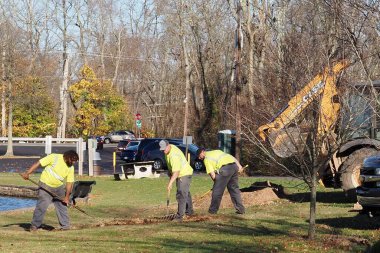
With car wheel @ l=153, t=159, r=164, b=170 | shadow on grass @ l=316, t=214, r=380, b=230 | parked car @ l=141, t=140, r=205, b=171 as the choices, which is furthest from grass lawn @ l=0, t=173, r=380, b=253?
car wheel @ l=153, t=159, r=164, b=170

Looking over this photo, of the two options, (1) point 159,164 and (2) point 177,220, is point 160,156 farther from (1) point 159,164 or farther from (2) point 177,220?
(2) point 177,220

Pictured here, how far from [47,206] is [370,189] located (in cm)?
614

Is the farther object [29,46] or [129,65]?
[129,65]

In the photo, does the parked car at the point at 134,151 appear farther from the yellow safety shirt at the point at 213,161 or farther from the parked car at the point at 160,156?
the yellow safety shirt at the point at 213,161

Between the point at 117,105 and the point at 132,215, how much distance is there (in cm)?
6260

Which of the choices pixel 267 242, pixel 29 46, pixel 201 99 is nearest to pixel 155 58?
pixel 29 46

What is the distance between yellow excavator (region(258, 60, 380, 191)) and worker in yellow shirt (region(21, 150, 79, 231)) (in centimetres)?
424

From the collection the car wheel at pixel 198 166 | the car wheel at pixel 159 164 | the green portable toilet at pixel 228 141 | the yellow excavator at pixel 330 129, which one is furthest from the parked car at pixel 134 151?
the yellow excavator at pixel 330 129

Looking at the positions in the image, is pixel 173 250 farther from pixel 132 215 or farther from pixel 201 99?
pixel 201 99

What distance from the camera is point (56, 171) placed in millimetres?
16547

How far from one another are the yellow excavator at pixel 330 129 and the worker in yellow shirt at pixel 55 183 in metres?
4.24

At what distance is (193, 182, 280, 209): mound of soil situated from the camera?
21625 mm

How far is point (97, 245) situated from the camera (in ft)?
42.9

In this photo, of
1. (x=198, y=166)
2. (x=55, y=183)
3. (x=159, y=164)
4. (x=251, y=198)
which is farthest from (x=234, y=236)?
(x=159, y=164)
